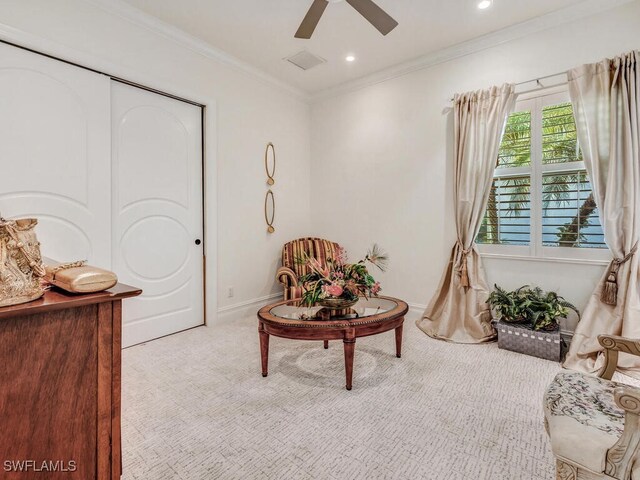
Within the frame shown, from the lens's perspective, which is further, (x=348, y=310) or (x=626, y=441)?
(x=348, y=310)

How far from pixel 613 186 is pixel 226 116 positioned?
11.9ft

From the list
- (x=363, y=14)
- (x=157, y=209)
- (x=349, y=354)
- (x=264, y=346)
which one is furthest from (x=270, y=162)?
(x=349, y=354)

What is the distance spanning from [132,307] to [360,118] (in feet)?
10.9

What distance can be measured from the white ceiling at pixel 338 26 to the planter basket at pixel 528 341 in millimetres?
2740

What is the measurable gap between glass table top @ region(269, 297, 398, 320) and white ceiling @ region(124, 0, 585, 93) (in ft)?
8.11

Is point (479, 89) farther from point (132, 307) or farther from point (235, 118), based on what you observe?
point (132, 307)

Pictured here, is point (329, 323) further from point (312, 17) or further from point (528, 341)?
point (312, 17)

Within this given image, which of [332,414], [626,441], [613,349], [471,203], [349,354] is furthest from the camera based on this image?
[471,203]

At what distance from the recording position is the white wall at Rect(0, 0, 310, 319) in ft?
8.17

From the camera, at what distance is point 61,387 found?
90 centimetres

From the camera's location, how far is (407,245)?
3.88 m

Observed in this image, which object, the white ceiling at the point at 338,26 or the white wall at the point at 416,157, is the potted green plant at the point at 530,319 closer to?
the white wall at the point at 416,157

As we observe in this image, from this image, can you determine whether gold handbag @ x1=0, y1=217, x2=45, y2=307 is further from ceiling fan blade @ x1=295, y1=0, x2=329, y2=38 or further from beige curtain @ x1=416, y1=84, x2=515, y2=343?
beige curtain @ x1=416, y1=84, x2=515, y2=343

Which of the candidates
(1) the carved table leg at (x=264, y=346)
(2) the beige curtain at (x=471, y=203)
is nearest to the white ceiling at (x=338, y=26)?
(2) the beige curtain at (x=471, y=203)
